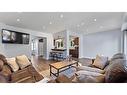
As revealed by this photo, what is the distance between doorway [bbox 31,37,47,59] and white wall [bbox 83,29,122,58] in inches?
21.7

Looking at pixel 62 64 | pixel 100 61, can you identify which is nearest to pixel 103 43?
pixel 100 61

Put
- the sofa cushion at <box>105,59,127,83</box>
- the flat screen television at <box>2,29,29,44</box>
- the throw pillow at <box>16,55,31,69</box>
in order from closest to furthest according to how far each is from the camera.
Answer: the sofa cushion at <box>105,59,127,83</box> → the flat screen television at <box>2,29,29,44</box> → the throw pillow at <box>16,55,31,69</box>

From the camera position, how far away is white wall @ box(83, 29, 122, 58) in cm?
159

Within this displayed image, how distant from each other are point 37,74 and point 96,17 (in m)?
1.06

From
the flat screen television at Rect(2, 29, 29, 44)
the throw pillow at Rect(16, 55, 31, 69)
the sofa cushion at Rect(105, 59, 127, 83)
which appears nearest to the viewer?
the sofa cushion at Rect(105, 59, 127, 83)

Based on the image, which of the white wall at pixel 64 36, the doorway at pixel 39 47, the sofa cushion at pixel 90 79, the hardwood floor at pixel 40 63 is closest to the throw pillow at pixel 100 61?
the sofa cushion at pixel 90 79

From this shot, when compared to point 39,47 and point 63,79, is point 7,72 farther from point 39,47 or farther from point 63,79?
point 63,79

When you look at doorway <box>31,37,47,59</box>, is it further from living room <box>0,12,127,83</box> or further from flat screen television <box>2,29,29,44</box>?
flat screen television <box>2,29,29,44</box>

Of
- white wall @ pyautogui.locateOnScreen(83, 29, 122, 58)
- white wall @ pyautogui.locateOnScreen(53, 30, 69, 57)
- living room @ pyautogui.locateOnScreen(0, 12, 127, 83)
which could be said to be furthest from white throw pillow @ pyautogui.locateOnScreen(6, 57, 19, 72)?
white wall @ pyautogui.locateOnScreen(83, 29, 122, 58)

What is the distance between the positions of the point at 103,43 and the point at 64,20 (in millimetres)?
615

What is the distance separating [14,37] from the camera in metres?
1.54

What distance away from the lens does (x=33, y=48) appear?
162 centimetres

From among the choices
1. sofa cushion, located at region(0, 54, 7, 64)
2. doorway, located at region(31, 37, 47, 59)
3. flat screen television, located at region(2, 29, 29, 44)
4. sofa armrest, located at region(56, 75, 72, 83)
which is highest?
flat screen television, located at region(2, 29, 29, 44)

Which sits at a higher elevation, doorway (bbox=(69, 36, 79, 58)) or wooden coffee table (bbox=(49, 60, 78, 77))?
doorway (bbox=(69, 36, 79, 58))
